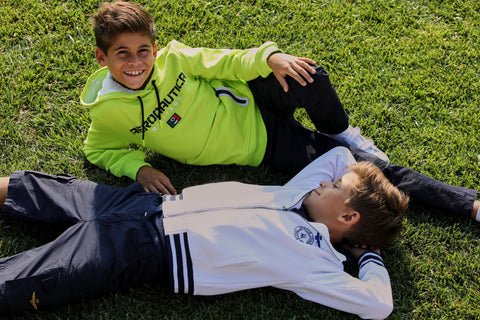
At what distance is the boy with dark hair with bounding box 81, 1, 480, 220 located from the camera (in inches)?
104

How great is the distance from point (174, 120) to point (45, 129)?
3.38ft

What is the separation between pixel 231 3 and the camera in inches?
158

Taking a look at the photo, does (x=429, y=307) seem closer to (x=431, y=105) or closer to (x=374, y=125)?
(x=374, y=125)

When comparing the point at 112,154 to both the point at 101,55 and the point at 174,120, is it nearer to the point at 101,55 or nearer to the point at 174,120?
the point at 174,120

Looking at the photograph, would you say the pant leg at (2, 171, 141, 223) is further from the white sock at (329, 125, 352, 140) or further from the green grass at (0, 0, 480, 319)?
the white sock at (329, 125, 352, 140)

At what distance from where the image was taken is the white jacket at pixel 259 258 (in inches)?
95.0

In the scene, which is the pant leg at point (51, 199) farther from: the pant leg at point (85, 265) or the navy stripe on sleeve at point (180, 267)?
the navy stripe on sleeve at point (180, 267)

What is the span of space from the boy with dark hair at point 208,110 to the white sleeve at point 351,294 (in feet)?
2.50

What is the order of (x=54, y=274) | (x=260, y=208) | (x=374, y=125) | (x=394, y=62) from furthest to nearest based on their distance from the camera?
1. (x=394, y=62)
2. (x=374, y=125)
3. (x=260, y=208)
4. (x=54, y=274)

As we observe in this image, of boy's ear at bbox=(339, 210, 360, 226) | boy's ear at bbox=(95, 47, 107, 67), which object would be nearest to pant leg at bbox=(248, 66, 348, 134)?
boy's ear at bbox=(339, 210, 360, 226)

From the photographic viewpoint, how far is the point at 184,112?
2885 millimetres

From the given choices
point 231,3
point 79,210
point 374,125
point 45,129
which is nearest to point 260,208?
point 79,210

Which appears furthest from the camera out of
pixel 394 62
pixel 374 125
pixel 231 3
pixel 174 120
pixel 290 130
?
pixel 231 3

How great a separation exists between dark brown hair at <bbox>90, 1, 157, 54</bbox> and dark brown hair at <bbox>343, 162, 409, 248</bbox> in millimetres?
1488
